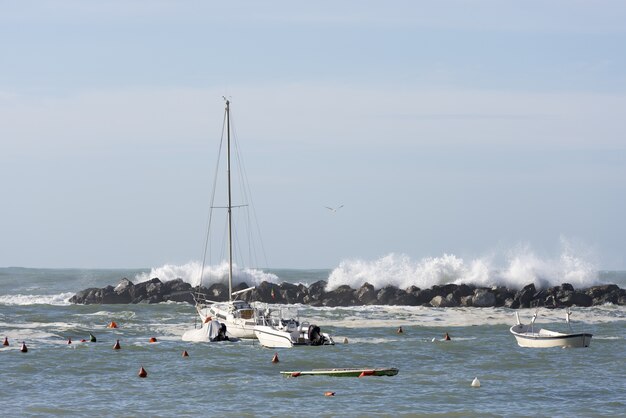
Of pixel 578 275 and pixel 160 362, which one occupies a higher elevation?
pixel 578 275

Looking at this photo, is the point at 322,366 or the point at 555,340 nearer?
the point at 322,366

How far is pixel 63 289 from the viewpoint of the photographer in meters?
121

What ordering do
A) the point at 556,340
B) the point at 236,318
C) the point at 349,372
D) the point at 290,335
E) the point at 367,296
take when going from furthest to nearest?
the point at 367,296
the point at 236,318
the point at 290,335
the point at 556,340
the point at 349,372

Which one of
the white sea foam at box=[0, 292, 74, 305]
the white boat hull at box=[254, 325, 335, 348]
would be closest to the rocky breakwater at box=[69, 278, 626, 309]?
the white sea foam at box=[0, 292, 74, 305]

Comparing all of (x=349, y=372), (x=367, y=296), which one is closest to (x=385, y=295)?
(x=367, y=296)

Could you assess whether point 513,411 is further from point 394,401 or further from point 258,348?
point 258,348

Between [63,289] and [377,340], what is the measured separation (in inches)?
2722

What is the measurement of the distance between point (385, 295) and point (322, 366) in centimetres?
4052

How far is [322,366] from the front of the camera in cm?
4847

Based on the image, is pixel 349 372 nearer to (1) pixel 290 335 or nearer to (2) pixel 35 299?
(1) pixel 290 335

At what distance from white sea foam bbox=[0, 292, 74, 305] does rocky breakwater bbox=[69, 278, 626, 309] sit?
260 centimetres

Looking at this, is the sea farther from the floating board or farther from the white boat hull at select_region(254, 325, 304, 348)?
the white boat hull at select_region(254, 325, 304, 348)

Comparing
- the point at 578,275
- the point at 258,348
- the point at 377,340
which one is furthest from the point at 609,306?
the point at 258,348

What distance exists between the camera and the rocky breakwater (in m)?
85.0
